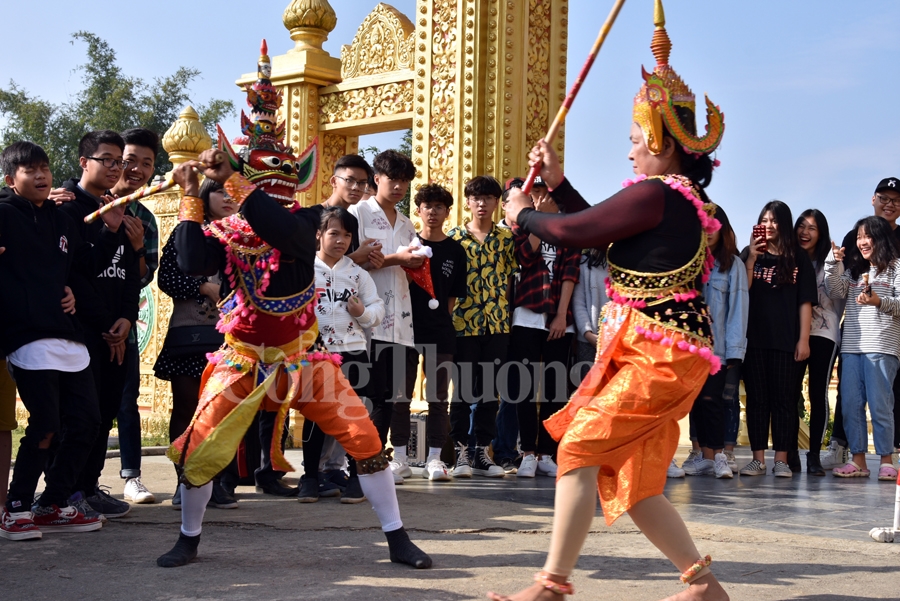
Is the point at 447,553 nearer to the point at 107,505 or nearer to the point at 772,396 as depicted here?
the point at 107,505

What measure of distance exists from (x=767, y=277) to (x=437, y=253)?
248 centimetres

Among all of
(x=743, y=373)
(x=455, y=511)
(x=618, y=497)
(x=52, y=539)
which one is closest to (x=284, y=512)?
(x=455, y=511)

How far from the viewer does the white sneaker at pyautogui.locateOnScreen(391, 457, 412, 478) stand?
6665 mm

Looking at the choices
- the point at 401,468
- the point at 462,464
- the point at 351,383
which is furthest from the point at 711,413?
the point at 351,383

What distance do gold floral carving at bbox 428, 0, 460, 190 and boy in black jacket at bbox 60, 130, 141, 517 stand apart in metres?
3.25

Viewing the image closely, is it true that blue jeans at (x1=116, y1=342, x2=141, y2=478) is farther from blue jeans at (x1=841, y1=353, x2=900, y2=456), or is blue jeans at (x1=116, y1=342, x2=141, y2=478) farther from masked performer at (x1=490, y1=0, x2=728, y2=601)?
blue jeans at (x1=841, y1=353, x2=900, y2=456)

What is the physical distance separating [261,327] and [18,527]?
1.44 metres

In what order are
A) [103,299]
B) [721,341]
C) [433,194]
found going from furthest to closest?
1. [721,341]
2. [433,194]
3. [103,299]

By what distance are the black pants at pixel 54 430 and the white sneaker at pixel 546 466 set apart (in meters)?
3.35

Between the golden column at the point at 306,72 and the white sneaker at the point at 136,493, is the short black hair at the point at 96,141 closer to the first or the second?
the white sneaker at the point at 136,493

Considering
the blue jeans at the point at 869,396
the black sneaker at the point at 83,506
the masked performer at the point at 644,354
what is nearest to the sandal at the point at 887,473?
the blue jeans at the point at 869,396

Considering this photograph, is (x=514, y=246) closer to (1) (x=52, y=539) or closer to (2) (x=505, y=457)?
(2) (x=505, y=457)

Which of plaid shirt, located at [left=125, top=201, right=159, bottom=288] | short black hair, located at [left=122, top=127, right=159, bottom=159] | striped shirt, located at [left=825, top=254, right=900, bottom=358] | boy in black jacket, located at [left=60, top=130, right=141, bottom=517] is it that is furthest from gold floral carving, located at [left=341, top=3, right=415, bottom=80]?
boy in black jacket, located at [left=60, top=130, right=141, bottom=517]

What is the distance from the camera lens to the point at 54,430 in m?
4.52
